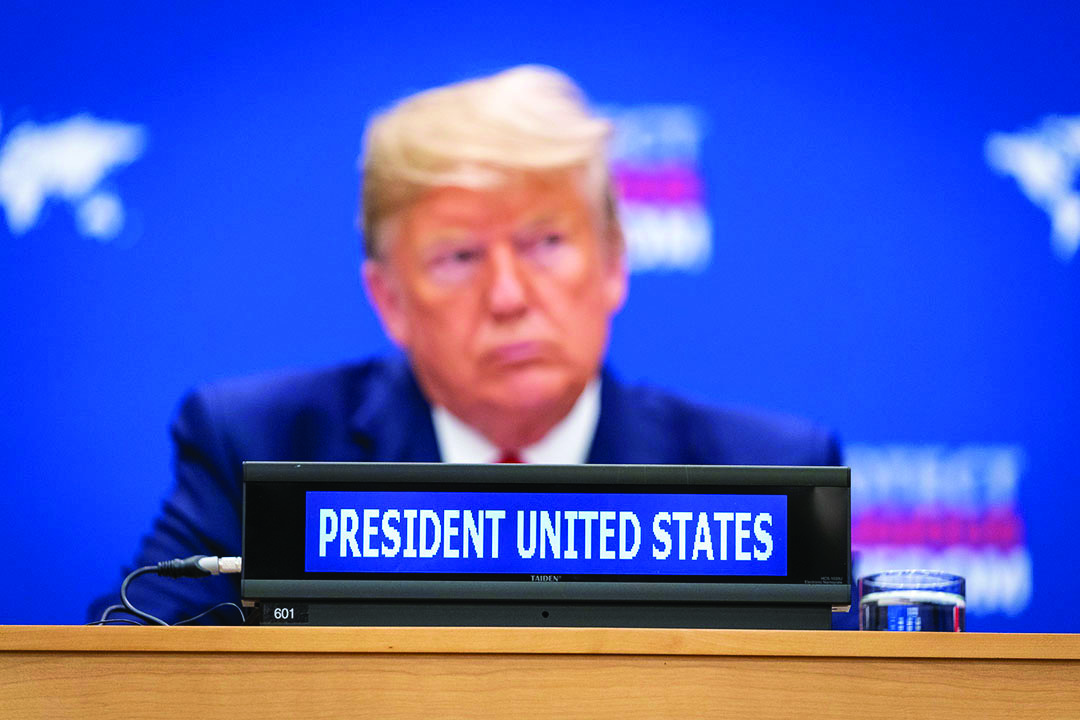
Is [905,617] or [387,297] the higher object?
[387,297]

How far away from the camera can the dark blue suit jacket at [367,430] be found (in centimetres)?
251

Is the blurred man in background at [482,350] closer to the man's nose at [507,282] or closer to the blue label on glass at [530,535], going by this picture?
the man's nose at [507,282]

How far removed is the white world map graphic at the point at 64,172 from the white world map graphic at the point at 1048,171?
61.4 inches

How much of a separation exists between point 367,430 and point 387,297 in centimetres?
24

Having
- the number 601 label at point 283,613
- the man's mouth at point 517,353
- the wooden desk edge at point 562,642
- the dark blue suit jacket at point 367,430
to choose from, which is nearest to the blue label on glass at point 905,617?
the wooden desk edge at point 562,642

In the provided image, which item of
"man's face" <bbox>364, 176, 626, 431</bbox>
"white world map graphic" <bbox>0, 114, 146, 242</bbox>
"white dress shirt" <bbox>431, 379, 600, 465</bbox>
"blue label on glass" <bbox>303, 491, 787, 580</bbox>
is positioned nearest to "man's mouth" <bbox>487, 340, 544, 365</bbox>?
"man's face" <bbox>364, 176, 626, 431</bbox>

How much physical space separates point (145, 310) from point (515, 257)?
2.18 ft

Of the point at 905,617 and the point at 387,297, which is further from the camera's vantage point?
the point at 387,297

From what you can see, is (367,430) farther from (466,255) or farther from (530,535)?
(530,535)

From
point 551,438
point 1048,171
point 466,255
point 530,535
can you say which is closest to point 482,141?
point 466,255

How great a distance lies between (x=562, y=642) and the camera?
1.15 m

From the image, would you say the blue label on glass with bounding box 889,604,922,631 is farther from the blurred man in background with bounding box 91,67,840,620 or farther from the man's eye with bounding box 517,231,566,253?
the man's eye with bounding box 517,231,566,253

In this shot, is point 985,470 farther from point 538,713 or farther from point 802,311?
point 538,713

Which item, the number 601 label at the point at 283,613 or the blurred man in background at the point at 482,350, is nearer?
the number 601 label at the point at 283,613
